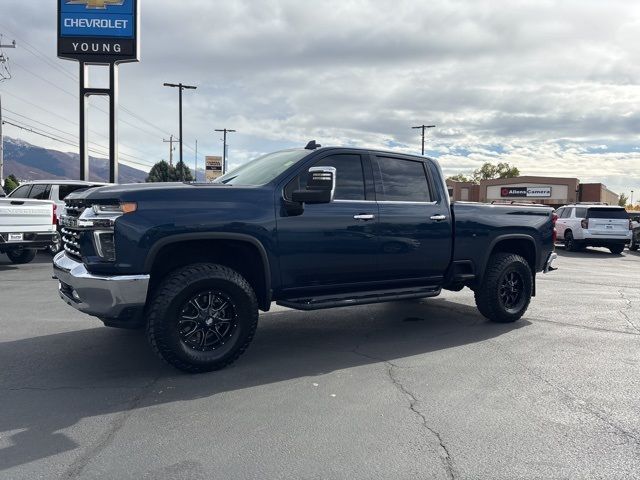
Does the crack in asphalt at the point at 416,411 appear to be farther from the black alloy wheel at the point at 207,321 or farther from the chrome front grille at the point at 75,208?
the chrome front grille at the point at 75,208

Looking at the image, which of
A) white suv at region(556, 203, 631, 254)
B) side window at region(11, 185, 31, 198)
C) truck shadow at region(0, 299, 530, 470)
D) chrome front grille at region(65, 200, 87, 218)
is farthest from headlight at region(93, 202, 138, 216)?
white suv at region(556, 203, 631, 254)

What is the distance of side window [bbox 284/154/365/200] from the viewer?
555 cm

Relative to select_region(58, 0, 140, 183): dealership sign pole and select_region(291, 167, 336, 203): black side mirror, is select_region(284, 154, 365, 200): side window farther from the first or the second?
select_region(58, 0, 140, 183): dealership sign pole

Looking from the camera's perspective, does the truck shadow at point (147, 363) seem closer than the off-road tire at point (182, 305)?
Yes

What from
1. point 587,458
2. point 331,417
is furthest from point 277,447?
point 587,458

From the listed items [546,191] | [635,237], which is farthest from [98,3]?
[546,191]

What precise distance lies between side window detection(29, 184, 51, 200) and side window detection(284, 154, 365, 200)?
11.4 metres

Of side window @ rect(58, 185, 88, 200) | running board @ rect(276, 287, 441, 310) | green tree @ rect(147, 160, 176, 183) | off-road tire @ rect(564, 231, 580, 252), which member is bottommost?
off-road tire @ rect(564, 231, 580, 252)

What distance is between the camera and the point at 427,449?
337 cm

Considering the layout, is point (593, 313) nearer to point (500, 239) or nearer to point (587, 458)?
point (500, 239)

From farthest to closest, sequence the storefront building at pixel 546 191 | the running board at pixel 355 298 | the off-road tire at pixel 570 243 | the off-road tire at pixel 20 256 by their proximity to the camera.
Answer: the storefront building at pixel 546 191, the off-road tire at pixel 570 243, the off-road tire at pixel 20 256, the running board at pixel 355 298

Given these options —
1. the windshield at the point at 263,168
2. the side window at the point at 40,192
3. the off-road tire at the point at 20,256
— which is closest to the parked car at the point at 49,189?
the side window at the point at 40,192

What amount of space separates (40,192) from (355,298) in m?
12.0

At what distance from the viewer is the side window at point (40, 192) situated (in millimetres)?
14359
